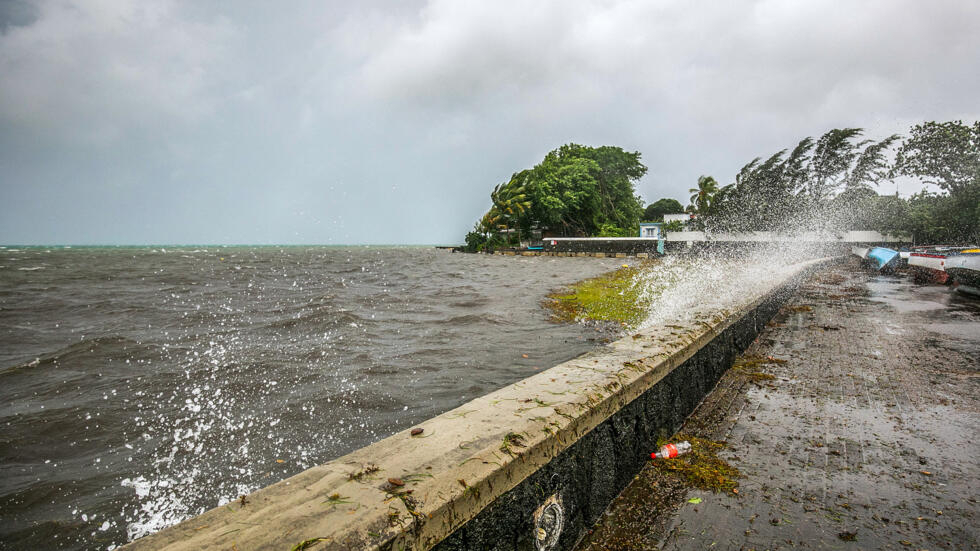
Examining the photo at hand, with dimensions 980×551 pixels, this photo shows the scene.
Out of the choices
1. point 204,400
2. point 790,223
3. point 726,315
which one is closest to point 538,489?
point 726,315

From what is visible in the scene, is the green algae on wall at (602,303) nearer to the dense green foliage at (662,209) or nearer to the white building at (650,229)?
the white building at (650,229)

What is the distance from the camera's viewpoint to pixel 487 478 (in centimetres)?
163

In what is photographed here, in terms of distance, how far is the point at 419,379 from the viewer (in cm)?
627

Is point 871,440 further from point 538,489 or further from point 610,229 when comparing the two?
point 610,229

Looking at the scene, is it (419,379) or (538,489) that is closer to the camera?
(538,489)

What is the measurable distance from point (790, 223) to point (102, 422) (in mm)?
61809

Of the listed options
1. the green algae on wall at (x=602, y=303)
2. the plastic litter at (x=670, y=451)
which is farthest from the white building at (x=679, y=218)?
the plastic litter at (x=670, y=451)

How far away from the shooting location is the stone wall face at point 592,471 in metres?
1.69

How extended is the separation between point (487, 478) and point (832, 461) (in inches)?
105

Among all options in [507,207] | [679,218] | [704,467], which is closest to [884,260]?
[704,467]

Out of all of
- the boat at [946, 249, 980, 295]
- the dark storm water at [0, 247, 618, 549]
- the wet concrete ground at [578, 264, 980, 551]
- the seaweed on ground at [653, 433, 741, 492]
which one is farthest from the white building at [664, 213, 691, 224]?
the seaweed on ground at [653, 433, 741, 492]

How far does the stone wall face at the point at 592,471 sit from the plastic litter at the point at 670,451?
0.08m

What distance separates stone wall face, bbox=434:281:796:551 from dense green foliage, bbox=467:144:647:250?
154 feet

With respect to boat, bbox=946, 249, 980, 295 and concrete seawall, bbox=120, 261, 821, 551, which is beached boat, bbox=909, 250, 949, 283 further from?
concrete seawall, bbox=120, 261, 821, 551
